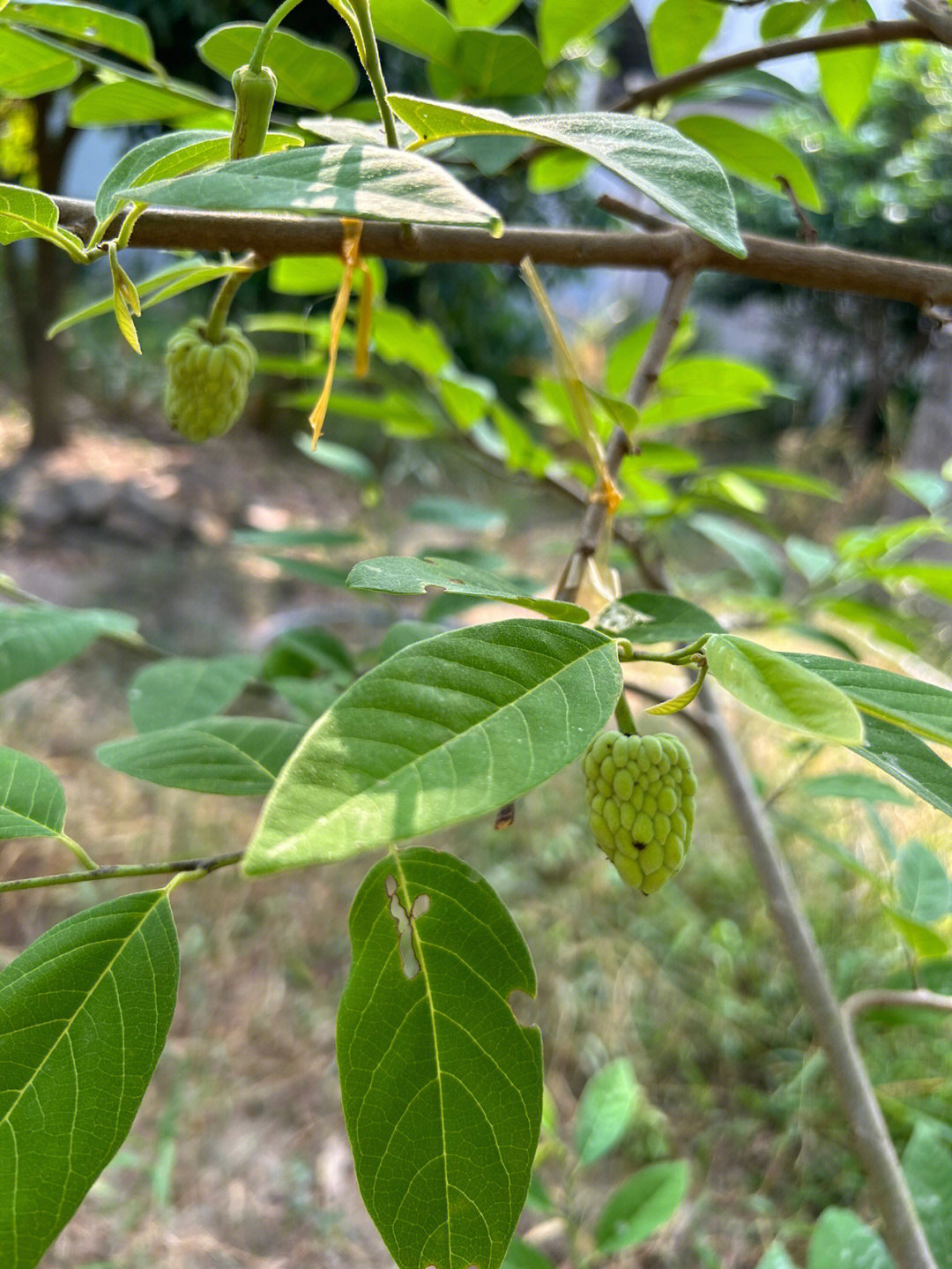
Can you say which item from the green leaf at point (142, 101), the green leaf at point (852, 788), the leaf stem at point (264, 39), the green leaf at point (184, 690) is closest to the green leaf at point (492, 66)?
the green leaf at point (142, 101)

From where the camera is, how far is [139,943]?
29cm

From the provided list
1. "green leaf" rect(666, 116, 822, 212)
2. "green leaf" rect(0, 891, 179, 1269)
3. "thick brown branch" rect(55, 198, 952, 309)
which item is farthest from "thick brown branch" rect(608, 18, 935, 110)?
"green leaf" rect(0, 891, 179, 1269)

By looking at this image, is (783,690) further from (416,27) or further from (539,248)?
(416,27)

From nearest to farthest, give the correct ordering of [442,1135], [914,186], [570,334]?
[442,1135] < [914,186] < [570,334]

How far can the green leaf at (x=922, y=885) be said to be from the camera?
2.30 feet

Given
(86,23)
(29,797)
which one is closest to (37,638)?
(29,797)

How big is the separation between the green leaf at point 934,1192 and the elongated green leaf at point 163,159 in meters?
0.71

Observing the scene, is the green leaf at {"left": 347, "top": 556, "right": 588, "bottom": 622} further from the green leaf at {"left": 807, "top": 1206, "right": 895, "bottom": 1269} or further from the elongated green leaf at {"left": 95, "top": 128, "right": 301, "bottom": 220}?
the green leaf at {"left": 807, "top": 1206, "right": 895, "bottom": 1269}

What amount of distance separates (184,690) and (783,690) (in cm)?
41

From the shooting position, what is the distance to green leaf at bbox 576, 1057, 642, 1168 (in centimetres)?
90

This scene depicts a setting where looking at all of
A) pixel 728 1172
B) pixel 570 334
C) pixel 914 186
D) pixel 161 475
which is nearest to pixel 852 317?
pixel 914 186

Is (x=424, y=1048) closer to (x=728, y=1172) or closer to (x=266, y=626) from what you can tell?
(x=728, y=1172)

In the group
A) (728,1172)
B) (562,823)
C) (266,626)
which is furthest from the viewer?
(266,626)

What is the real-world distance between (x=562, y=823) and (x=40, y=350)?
2.89 meters
